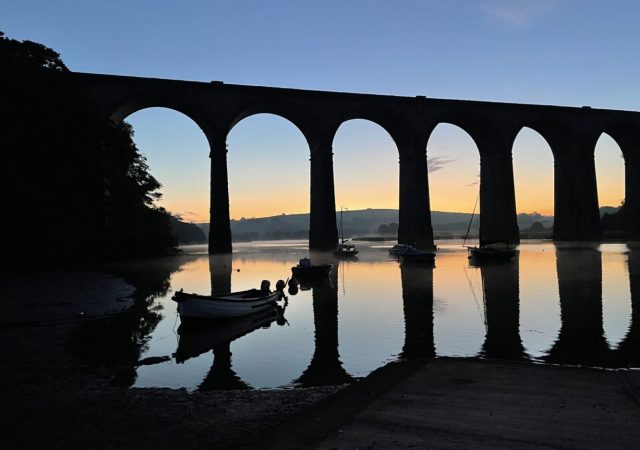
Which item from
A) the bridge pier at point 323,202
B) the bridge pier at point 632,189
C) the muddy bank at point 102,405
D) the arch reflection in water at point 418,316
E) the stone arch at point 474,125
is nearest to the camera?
the muddy bank at point 102,405

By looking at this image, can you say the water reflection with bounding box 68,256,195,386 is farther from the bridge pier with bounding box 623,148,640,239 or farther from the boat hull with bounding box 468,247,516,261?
the bridge pier with bounding box 623,148,640,239

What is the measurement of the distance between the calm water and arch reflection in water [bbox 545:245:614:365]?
3 centimetres

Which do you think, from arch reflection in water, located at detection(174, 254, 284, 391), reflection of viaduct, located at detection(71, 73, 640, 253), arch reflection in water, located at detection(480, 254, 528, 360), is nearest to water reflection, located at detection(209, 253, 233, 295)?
reflection of viaduct, located at detection(71, 73, 640, 253)

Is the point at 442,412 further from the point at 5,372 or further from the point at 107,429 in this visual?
the point at 5,372

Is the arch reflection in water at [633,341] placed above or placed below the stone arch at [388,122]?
below

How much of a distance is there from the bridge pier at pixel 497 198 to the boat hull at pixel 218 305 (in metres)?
55.6

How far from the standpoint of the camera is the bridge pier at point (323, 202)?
6247cm

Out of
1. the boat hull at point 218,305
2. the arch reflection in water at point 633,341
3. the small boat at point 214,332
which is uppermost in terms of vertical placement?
the boat hull at point 218,305

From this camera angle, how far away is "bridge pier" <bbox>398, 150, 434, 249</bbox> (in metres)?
65.9

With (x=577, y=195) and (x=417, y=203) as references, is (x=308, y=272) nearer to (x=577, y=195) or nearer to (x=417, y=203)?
(x=417, y=203)

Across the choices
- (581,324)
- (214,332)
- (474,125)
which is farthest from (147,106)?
(581,324)

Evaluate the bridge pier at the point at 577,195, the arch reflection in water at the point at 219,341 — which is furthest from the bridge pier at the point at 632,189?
the arch reflection in water at the point at 219,341

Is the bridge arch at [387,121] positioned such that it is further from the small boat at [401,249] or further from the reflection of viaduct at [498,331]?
the reflection of viaduct at [498,331]

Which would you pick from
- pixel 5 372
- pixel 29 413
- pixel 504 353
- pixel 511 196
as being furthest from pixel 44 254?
pixel 511 196
